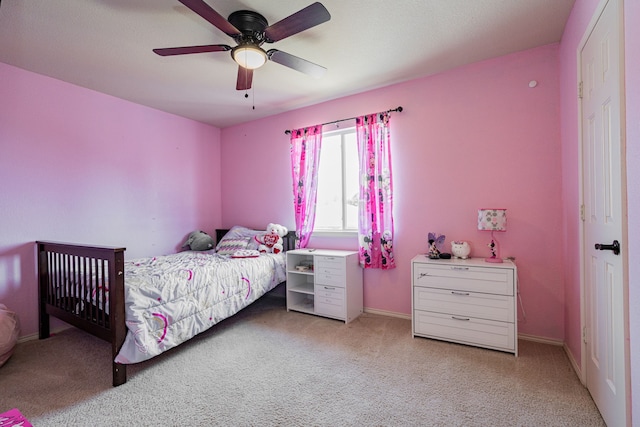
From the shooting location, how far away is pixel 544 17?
1975mm

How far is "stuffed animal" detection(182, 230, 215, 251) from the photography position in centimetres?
379

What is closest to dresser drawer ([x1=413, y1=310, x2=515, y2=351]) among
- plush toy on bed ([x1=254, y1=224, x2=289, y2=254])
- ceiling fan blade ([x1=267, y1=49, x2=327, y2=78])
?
plush toy on bed ([x1=254, y1=224, x2=289, y2=254])

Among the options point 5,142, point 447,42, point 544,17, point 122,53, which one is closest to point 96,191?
point 5,142

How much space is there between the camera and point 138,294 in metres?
1.97

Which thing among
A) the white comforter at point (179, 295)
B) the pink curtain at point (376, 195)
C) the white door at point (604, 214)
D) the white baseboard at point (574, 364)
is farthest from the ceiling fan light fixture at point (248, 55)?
the white baseboard at point (574, 364)

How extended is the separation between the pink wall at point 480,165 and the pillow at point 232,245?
101cm

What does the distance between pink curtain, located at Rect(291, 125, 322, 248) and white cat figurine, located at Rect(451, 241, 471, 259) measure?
1594 millimetres

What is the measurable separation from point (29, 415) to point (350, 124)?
11.0ft

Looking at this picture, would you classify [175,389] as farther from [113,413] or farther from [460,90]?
[460,90]

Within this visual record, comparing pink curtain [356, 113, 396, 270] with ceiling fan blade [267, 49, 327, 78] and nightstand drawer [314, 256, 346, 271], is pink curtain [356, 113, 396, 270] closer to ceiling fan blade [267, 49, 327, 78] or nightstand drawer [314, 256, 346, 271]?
nightstand drawer [314, 256, 346, 271]

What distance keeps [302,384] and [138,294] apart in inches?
50.0

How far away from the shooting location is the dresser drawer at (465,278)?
85.6 inches

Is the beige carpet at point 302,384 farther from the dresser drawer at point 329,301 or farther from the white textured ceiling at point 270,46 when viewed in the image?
the white textured ceiling at point 270,46

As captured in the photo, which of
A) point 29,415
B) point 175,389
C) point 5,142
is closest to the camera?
point 29,415
